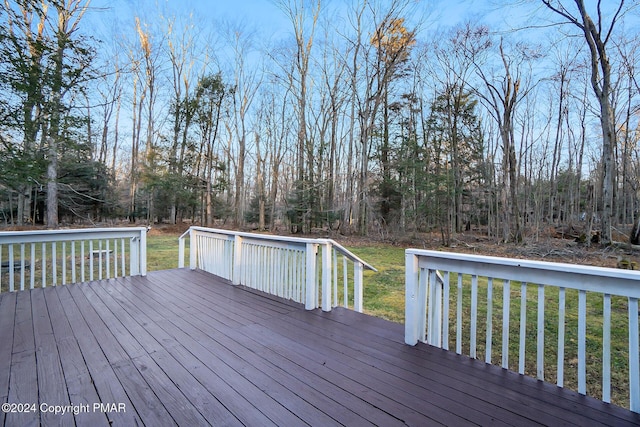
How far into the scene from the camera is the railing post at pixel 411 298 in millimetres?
2393

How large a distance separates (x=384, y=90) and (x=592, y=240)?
10.7m

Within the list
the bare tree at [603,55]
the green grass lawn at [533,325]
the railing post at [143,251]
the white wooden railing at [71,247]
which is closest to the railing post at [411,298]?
the green grass lawn at [533,325]

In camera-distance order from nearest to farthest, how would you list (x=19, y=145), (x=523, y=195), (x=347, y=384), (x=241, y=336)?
(x=347, y=384) → (x=241, y=336) → (x=19, y=145) → (x=523, y=195)

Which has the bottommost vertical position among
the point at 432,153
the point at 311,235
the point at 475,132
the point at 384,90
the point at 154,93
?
the point at 311,235

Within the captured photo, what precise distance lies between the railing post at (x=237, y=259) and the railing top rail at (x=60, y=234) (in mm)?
1661

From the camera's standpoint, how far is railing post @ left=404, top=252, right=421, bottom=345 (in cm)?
239

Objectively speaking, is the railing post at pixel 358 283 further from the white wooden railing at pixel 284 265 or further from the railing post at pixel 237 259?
the railing post at pixel 237 259

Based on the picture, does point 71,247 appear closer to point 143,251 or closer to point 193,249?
point 143,251

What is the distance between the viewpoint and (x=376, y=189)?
47.0ft

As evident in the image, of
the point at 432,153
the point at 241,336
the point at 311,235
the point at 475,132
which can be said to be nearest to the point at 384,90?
the point at 432,153

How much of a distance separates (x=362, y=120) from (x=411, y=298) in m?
12.6

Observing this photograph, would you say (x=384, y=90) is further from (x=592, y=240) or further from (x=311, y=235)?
(x=592, y=240)

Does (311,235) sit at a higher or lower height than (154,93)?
lower

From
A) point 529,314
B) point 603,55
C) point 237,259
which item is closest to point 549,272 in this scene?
point 529,314
